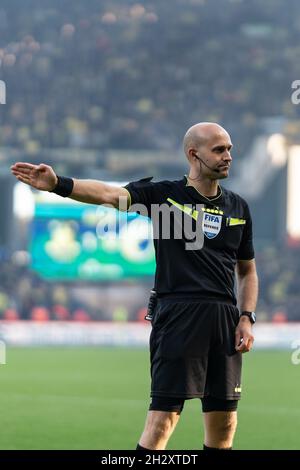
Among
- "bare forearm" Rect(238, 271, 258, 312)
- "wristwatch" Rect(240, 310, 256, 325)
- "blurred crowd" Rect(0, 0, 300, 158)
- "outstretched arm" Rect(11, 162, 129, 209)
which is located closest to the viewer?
"outstretched arm" Rect(11, 162, 129, 209)

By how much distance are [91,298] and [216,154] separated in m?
20.8

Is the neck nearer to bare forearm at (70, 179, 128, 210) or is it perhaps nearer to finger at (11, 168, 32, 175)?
bare forearm at (70, 179, 128, 210)

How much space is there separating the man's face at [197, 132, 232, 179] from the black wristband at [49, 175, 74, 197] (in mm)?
659

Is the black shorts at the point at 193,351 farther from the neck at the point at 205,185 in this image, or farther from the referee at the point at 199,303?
the neck at the point at 205,185

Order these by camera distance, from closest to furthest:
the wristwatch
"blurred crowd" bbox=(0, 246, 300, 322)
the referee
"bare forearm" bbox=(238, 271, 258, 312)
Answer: the referee < the wristwatch < "bare forearm" bbox=(238, 271, 258, 312) < "blurred crowd" bbox=(0, 246, 300, 322)

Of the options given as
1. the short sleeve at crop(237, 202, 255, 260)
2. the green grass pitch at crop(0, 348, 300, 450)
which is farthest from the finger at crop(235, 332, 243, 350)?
the green grass pitch at crop(0, 348, 300, 450)

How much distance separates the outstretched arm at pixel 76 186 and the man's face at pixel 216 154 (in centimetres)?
40

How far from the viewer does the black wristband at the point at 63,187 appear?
4438mm

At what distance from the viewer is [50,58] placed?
29.2 metres

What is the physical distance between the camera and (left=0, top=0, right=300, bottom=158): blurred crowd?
28.0 metres

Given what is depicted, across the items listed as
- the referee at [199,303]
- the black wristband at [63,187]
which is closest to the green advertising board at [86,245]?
the referee at [199,303]

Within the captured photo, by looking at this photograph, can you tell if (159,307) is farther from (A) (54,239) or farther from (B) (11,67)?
(B) (11,67)

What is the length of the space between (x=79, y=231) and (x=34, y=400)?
1381 centimetres

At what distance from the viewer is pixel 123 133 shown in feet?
92.4
